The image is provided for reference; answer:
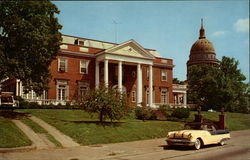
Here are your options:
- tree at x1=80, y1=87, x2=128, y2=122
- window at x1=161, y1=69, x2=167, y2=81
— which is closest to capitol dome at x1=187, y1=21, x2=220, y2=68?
window at x1=161, y1=69, x2=167, y2=81

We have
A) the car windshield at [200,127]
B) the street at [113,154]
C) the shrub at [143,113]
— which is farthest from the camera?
the shrub at [143,113]

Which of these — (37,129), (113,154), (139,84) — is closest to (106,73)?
(139,84)

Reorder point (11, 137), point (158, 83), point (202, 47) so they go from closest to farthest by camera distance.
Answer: point (11, 137) → point (158, 83) → point (202, 47)

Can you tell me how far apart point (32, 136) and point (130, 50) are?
1033 inches

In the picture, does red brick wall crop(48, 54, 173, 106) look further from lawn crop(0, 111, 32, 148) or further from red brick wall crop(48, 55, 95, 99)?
lawn crop(0, 111, 32, 148)

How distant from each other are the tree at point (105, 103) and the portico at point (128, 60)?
16.9 meters

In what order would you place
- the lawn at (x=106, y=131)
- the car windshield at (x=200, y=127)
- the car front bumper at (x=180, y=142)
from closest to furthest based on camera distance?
1. the car front bumper at (x=180, y=142)
2. the car windshield at (x=200, y=127)
3. the lawn at (x=106, y=131)

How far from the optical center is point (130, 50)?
4128 cm

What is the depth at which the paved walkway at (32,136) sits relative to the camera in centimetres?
1523

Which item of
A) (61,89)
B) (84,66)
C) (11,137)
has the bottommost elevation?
(11,137)

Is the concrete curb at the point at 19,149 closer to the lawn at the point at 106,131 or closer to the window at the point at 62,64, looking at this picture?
the lawn at the point at 106,131

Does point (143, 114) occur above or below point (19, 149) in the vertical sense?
above

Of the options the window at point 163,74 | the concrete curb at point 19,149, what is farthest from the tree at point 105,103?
the window at point 163,74

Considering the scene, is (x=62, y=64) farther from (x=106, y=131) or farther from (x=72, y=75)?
(x=106, y=131)
